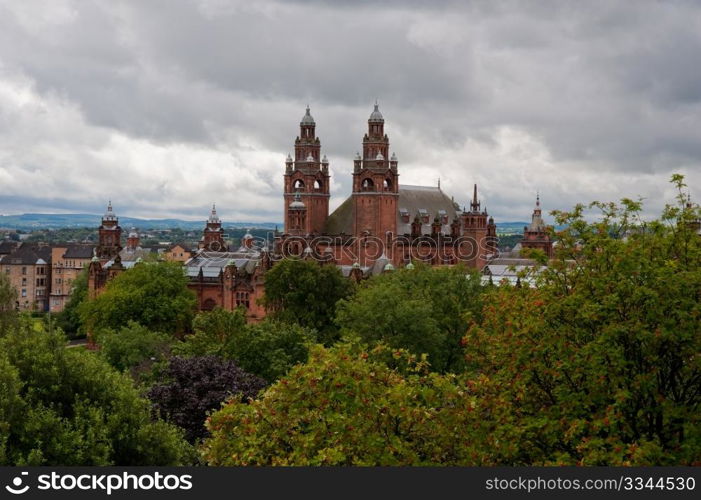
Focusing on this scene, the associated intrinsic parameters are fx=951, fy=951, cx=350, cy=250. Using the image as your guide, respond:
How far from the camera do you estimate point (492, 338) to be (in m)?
27.1

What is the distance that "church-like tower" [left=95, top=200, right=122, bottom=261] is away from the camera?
127 meters

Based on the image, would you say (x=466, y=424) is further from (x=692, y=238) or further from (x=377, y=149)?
(x=377, y=149)

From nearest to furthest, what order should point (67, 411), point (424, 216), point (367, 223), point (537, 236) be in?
point (67, 411) → point (367, 223) → point (424, 216) → point (537, 236)

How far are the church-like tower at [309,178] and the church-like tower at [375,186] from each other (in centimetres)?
485

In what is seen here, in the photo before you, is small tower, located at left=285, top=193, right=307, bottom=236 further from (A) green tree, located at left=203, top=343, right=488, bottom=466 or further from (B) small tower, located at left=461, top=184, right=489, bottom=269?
(A) green tree, located at left=203, top=343, right=488, bottom=466

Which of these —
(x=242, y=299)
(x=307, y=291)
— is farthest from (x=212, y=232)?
(x=307, y=291)

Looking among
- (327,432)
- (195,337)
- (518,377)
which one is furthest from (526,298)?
(195,337)

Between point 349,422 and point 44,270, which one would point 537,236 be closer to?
point 44,270

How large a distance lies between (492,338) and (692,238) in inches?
245

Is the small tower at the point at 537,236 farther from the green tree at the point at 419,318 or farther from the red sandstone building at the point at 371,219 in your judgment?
the green tree at the point at 419,318

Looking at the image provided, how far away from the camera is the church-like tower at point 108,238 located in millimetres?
126875

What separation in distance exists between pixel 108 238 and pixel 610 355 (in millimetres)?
113214

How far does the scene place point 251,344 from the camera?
5425 cm

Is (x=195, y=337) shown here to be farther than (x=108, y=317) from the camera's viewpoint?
No
